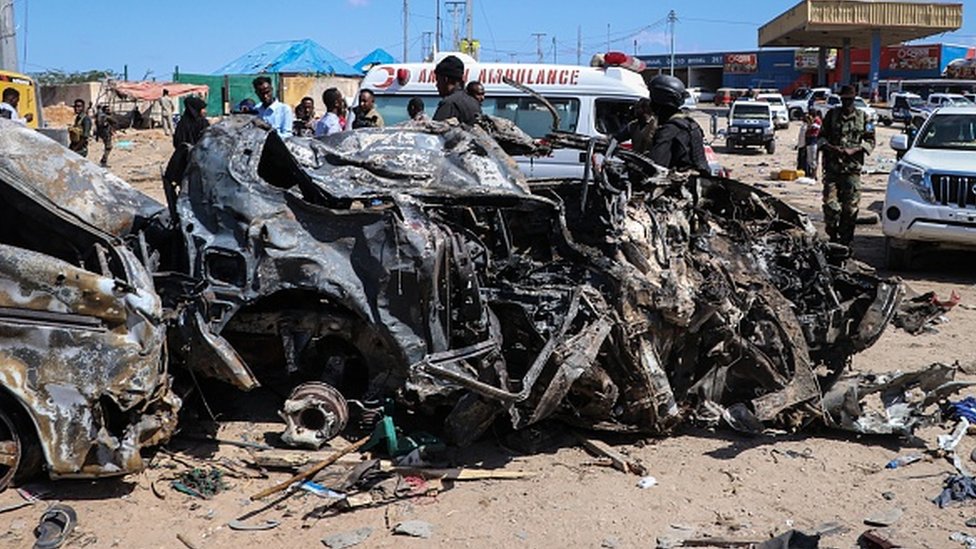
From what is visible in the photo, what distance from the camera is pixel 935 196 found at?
30.4 feet

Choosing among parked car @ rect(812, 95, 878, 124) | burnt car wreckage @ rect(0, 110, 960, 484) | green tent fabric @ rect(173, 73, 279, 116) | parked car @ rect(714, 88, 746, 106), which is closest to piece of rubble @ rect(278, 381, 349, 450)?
burnt car wreckage @ rect(0, 110, 960, 484)

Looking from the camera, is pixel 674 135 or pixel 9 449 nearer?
pixel 9 449

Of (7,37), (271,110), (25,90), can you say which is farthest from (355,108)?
(7,37)

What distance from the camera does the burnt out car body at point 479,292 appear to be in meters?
4.69

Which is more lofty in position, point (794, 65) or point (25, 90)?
point (794, 65)

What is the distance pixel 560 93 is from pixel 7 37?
1306 centimetres

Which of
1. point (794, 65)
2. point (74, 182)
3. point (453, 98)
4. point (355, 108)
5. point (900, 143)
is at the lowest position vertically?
point (74, 182)

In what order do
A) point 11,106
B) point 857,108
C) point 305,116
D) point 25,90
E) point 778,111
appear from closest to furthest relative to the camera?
1. point 857,108
2. point 305,116
3. point 11,106
4. point 25,90
5. point 778,111

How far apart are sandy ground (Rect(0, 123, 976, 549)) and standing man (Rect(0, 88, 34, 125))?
25.7 ft

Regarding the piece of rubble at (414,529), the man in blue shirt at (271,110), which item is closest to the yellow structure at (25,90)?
the man in blue shirt at (271,110)

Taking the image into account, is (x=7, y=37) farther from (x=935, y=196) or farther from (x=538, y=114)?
(x=935, y=196)

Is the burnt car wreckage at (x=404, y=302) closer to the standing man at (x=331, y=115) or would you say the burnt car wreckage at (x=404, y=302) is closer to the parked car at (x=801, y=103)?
the standing man at (x=331, y=115)

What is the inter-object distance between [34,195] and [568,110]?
22.8 feet

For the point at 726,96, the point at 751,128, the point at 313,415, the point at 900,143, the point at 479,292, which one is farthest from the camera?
the point at 726,96
